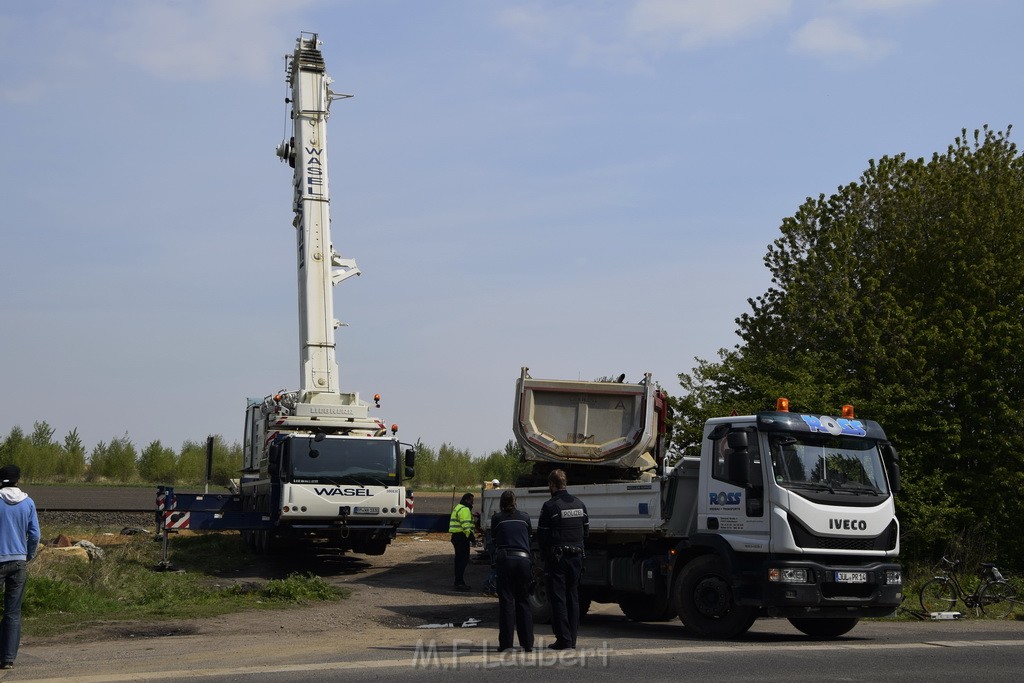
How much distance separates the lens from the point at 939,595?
16609 millimetres

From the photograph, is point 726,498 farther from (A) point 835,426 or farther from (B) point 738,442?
(A) point 835,426

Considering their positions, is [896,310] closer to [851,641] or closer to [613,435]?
[613,435]

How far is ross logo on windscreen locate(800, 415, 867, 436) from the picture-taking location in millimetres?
12078

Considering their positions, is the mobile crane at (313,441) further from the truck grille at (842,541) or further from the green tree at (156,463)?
the green tree at (156,463)

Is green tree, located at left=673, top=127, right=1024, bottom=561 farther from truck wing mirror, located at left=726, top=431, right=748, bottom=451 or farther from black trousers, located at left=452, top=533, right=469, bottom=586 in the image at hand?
truck wing mirror, located at left=726, top=431, right=748, bottom=451

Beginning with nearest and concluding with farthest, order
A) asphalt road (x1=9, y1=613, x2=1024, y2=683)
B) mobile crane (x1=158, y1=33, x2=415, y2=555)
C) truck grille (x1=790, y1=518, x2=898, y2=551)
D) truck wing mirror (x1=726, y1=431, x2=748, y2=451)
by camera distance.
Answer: asphalt road (x1=9, y1=613, x2=1024, y2=683) → truck grille (x1=790, y1=518, x2=898, y2=551) → truck wing mirror (x1=726, y1=431, x2=748, y2=451) → mobile crane (x1=158, y1=33, x2=415, y2=555)

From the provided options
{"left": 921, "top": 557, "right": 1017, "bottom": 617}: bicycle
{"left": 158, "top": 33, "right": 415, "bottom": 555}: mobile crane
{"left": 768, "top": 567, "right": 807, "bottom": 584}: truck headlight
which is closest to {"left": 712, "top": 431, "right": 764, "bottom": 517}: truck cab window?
{"left": 768, "top": 567, "right": 807, "bottom": 584}: truck headlight

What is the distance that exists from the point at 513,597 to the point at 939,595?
8956 millimetres

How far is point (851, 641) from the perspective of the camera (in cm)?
1223

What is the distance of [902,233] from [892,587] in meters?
15.6

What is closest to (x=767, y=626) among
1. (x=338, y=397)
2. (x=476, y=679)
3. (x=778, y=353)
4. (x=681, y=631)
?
(x=681, y=631)

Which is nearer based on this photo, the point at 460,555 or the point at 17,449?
the point at 460,555

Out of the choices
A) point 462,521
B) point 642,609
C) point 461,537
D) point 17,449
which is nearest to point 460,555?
point 461,537

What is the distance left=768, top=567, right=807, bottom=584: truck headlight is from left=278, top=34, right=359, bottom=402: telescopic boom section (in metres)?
11.6
